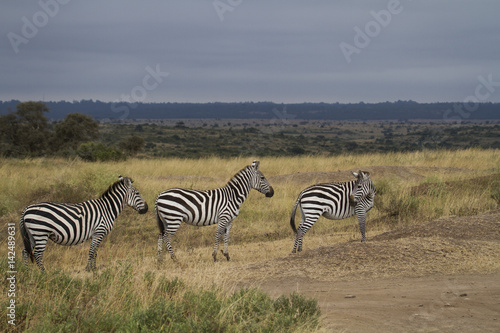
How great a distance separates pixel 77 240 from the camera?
9305mm

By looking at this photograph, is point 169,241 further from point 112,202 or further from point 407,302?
point 407,302

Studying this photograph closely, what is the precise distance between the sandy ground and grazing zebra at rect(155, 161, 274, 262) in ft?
6.20

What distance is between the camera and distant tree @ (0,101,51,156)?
3912 centimetres

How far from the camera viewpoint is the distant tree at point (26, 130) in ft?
128

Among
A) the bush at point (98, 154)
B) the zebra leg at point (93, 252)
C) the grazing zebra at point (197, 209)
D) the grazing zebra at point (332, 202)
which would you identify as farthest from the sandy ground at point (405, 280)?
the bush at point (98, 154)

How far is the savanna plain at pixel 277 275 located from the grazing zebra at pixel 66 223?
45cm

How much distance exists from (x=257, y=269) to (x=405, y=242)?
2.67 meters

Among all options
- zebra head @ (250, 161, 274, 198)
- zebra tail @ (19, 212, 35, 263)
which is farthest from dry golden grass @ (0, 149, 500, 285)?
zebra head @ (250, 161, 274, 198)

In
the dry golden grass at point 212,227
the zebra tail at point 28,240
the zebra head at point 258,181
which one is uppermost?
the zebra head at point 258,181

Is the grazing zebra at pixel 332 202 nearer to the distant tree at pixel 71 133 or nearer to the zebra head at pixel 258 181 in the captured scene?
the zebra head at pixel 258 181

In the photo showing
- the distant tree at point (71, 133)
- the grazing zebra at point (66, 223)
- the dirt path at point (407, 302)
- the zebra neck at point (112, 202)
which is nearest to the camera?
the dirt path at point (407, 302)

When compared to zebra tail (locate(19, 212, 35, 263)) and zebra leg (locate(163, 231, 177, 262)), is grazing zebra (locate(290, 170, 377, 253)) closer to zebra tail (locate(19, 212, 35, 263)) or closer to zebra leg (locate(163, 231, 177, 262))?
zebra leg (locate(163, 231, 177, 262))

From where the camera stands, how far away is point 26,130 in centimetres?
4016

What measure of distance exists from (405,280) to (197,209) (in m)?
4.18
